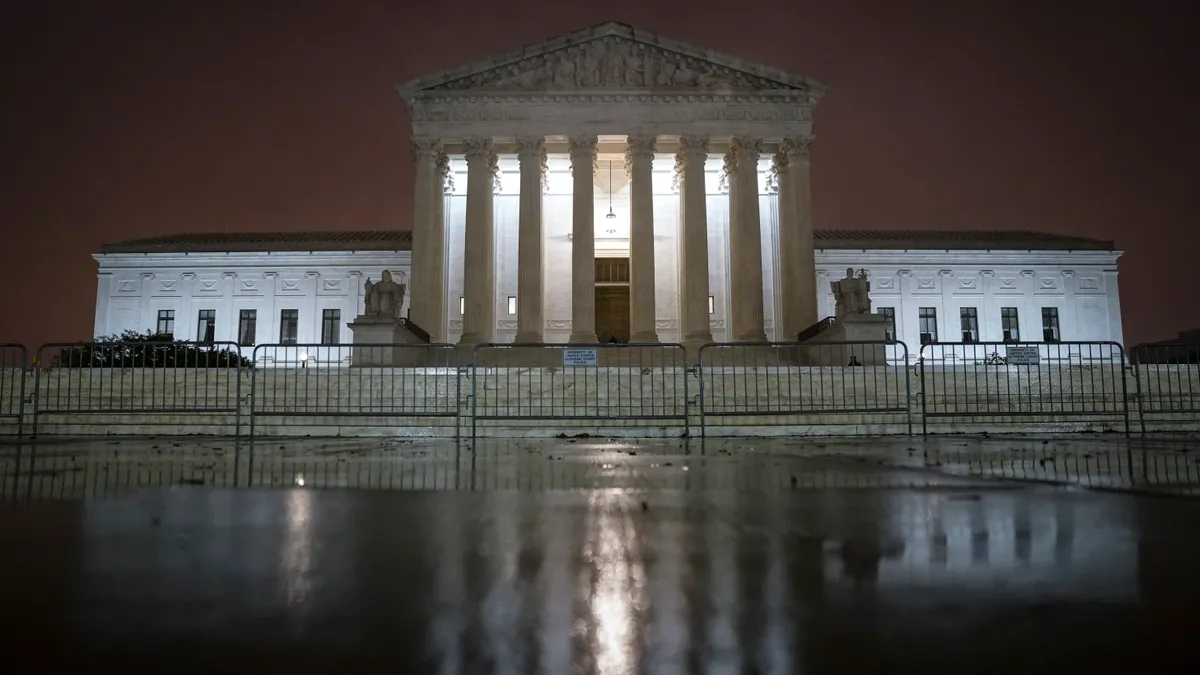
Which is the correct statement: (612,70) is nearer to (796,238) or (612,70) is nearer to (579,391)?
(796,238)

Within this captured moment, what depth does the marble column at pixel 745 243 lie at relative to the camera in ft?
92.0

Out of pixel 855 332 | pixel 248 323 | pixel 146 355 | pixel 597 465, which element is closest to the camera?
pixel 597 465

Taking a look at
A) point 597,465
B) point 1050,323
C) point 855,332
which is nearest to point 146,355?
point 597,465

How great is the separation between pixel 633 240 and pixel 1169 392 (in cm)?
1893

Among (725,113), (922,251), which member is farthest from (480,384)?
(922,251)

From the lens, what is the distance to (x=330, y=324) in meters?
41.5

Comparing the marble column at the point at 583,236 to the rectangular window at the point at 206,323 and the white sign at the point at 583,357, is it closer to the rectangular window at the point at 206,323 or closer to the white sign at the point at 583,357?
the white sign at the point at 583,357

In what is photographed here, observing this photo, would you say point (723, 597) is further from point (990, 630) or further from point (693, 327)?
point (693, 327)

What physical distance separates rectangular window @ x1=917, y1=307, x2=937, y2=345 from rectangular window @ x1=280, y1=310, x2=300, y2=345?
1522 inches

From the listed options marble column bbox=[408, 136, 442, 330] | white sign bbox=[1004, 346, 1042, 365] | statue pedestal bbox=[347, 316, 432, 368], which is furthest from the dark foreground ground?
marble column bbox=[408, 136, 442, 330]

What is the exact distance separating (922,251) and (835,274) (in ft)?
19.4

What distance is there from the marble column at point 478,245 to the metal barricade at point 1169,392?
Answer: 69.6 feet

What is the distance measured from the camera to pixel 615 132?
28.8 m

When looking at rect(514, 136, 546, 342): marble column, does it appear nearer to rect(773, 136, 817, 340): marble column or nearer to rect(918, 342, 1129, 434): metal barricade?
rect(773, 136, 817, 340): marble column
